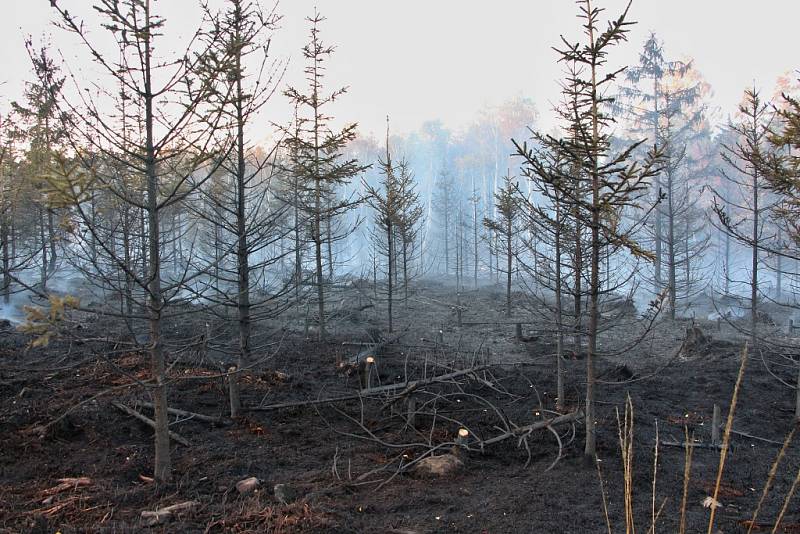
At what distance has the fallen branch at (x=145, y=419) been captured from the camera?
20.2ft

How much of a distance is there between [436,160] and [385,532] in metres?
80.1

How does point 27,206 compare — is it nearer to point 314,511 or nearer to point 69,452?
point 69,452

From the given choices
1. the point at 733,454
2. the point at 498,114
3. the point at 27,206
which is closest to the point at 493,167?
the point at 498,114

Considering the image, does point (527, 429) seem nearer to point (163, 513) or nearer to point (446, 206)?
point (163, 513)

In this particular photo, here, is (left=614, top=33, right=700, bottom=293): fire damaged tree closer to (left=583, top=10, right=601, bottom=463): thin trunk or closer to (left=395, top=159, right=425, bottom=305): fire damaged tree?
(left=395, top=159, right=425, bottom=305): fire damaged tree

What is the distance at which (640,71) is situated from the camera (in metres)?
33.2

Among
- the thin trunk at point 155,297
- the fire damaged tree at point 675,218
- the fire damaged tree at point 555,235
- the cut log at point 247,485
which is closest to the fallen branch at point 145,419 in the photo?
the thin trunk at point 155,297

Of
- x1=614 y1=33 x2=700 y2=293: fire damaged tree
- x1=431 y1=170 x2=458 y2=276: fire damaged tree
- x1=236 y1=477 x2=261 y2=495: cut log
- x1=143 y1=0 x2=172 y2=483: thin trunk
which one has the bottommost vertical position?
x1=236 y1=477 x2=261 y2=495: cut log

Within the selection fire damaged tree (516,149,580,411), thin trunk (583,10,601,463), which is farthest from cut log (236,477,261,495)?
thin trunk (583,10,601,463)

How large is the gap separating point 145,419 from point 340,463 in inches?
106

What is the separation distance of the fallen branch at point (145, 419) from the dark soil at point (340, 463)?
4.2 inches

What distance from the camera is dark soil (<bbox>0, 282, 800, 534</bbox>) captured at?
434 cm

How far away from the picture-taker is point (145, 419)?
632 centimetres

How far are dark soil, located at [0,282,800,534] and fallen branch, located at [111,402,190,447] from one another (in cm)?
11
